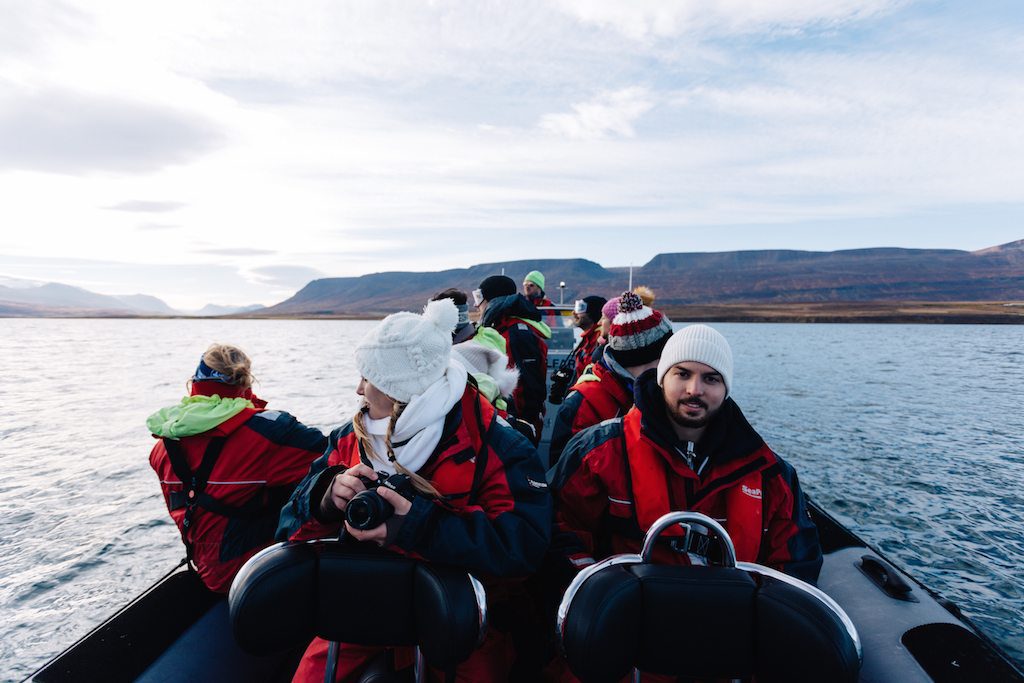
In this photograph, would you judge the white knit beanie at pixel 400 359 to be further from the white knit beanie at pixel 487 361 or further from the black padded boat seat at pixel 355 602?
the white knit beanie at pixel 487 361

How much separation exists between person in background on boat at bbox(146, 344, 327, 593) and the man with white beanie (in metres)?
1.57

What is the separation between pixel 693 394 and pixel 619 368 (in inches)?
46.3

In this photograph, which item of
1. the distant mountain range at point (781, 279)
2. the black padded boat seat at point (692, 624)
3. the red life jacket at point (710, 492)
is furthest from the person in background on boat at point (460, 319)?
the distant mountain range at point (781, 279)

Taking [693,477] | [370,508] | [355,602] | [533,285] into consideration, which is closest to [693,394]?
[693,477]

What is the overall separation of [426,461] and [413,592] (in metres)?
0.42

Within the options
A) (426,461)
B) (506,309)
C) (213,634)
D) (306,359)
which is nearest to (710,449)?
(426,461)

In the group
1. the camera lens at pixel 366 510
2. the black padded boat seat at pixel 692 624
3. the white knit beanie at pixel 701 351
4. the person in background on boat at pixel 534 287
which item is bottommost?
the black padded boat seat at pixel 692 624

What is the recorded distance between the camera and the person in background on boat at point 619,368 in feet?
9.80

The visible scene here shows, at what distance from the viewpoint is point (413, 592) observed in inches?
56.1

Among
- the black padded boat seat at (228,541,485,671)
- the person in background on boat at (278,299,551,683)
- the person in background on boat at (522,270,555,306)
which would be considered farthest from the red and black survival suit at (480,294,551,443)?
the black padded boat seat at (228,541,485,671)

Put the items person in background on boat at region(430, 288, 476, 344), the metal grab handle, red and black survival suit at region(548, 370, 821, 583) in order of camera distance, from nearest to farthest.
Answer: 1. the metal grab handle
2. red and black survival suit at region(548, 370, 821, 583)
3. person in background on boat at region(430, 288, 476, 344)

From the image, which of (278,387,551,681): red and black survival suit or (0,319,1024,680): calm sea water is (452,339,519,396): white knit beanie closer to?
(278,387,551,681): red and black survival suit

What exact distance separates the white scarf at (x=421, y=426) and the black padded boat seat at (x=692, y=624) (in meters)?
0.65

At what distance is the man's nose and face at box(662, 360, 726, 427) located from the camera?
1.93 meters
